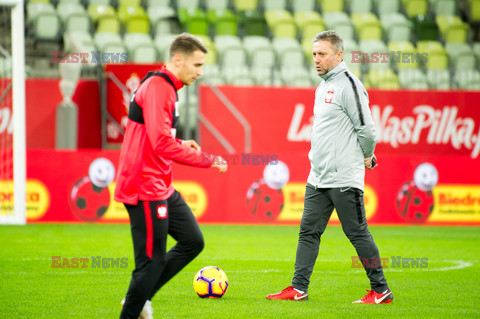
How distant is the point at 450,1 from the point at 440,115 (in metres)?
5.49

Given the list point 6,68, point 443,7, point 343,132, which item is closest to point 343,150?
point 343,132

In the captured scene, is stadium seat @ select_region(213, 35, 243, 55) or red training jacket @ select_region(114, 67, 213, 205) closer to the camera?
red training jacket @ select_region(114, 67, 213, 205)

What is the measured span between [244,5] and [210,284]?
13.6 meters

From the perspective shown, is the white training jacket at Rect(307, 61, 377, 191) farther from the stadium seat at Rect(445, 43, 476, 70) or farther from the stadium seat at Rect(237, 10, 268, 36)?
the stadium seat at Rect(445, 43, 476, 70)

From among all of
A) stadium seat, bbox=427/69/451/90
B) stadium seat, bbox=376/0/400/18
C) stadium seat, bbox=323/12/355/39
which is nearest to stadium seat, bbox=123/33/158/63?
stadium seat, bbox=323/12/355/39

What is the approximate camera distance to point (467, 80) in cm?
1638

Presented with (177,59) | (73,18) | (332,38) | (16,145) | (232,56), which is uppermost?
(73,18)

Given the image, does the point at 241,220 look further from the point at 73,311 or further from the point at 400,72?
the point at 73,311

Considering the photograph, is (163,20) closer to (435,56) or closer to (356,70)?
(356,70)

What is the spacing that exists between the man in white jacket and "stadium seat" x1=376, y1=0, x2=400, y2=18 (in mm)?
14197

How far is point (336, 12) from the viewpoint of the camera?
19.0m

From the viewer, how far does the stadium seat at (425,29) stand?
756 inches

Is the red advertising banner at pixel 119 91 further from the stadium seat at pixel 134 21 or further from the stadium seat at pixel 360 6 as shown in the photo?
the stadium seat at pixel 360 6

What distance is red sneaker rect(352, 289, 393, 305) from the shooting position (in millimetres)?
5934
